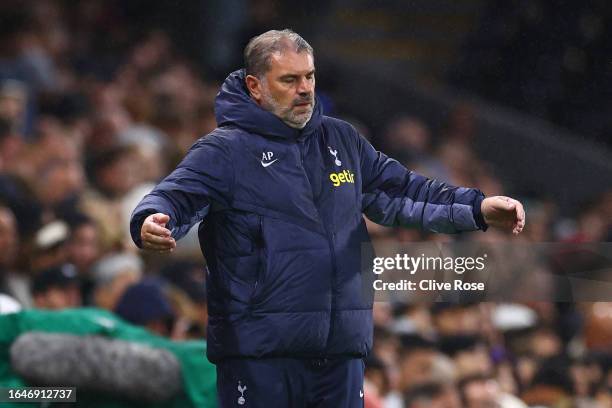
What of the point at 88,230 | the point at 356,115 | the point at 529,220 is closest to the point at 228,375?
the point at 88,230

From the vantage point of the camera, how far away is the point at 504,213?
3.80m

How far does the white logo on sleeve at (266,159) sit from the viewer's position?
148 inches

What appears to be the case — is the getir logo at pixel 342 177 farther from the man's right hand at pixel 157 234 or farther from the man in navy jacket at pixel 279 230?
the man's right hand at pixel 157 234

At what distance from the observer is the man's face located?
12.4 feet

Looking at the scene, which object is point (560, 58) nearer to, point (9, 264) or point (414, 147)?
point (414, 147)

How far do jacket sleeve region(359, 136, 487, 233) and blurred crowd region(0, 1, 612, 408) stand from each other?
1.53 m

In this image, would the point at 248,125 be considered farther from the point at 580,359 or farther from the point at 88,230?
the point at 580,359

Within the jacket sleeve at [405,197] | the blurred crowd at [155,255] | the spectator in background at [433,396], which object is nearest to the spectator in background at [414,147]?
the blurred crowd at [155,255]

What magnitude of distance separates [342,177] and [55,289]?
242 centimetres

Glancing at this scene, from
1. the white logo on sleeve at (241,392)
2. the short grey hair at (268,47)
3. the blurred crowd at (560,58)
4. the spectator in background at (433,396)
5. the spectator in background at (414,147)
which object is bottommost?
the white logo on sleeve at (241,392)

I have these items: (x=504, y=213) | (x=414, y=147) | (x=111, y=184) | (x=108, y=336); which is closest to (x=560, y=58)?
(x=414, y=147)

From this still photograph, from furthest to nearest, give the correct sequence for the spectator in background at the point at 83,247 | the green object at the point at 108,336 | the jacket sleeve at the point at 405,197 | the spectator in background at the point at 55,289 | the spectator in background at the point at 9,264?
the spectator in background at the point at 83,247
the spectator in background at the point at 9,264
the spectator in background at the point at 55,289
the green object at the point at 108,336
the jacket sleeve at the point at 405,197

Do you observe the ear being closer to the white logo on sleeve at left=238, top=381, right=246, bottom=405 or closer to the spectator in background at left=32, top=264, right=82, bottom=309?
the white logo on sleeve at left=238, top=381, right=246, bottom=405

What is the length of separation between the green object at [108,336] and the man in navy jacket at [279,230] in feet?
3.51
